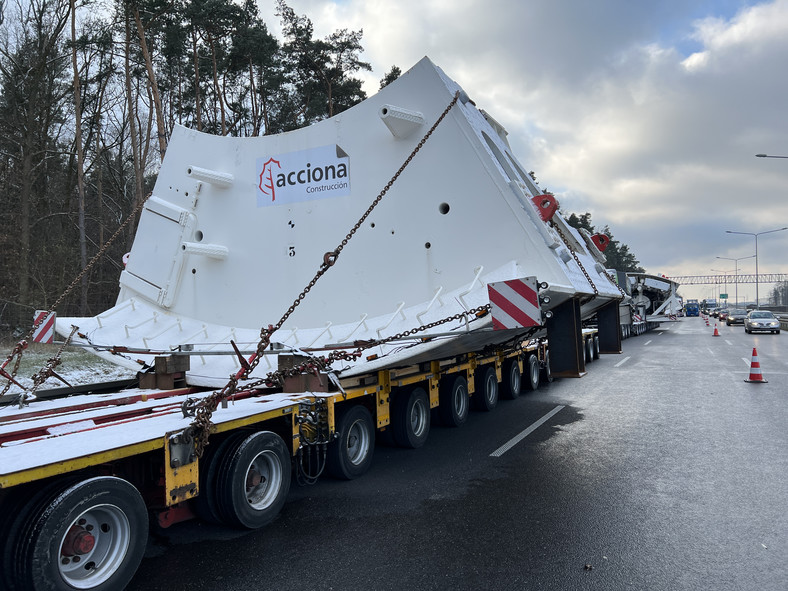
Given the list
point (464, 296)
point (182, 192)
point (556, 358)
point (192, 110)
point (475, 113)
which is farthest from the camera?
point (192, 110)

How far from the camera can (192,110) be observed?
2470 centimetres

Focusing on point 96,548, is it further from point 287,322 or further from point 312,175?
point 312,175

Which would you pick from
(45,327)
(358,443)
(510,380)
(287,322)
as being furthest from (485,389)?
(45,327)

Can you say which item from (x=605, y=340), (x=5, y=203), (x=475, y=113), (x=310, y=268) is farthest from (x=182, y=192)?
(x=5, y=203)

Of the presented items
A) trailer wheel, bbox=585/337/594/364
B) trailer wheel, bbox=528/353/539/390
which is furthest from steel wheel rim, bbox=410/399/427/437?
trailer wheel, bbox=585/337/594/364

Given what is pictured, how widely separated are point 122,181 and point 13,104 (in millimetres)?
8531

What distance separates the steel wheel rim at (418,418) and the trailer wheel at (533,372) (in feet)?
16.6

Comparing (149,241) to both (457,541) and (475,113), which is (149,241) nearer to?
(475,113)

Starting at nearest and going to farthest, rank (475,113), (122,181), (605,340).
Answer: (475,113) < (605,340) < (122,181)

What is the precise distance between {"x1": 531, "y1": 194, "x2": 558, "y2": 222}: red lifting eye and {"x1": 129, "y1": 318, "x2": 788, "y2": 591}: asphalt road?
2.78 m

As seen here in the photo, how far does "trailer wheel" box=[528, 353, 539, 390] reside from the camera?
1122cm

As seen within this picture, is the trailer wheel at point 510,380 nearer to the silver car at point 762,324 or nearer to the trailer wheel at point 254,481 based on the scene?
the trailer wheel at point 254,481

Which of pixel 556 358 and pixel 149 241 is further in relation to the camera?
pixel 149 241

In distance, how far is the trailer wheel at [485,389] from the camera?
8789mm
